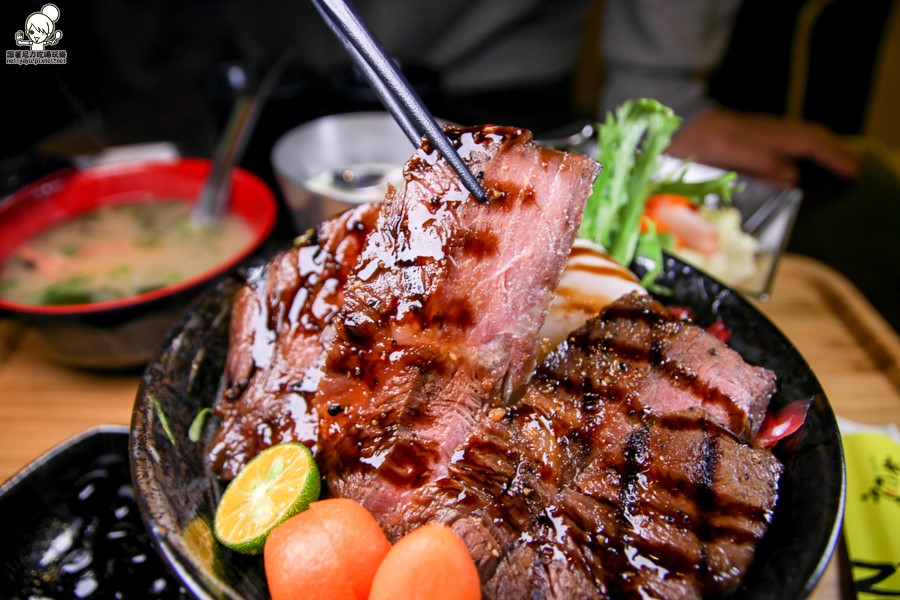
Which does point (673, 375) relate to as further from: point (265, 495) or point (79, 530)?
point (79, 530)

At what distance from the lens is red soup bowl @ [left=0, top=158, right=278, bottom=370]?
7.79 feet

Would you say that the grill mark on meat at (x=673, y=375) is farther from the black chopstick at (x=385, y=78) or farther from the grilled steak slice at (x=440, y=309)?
the black chopstick at (x=385, y=78)

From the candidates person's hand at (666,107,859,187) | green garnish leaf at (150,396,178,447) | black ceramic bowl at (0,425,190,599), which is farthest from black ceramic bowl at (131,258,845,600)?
person's hand at (666,107,859,187)

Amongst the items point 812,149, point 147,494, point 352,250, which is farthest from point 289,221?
point 812,149

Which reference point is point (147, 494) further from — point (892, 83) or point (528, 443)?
point (892, 83)

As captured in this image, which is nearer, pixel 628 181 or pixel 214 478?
pixel 214 478

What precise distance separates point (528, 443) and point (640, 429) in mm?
277

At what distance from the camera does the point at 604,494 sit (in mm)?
1351

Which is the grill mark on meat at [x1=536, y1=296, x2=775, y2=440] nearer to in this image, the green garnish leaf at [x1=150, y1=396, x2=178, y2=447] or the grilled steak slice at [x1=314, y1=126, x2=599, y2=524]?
the grilled steak slice at [x1=314, y1=126, x2=599, y2=524]

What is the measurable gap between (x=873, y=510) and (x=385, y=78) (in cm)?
204

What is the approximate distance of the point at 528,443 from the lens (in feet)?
4.74

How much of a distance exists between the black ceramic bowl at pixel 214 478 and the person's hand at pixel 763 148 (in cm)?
311

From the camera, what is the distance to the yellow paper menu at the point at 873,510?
176cm

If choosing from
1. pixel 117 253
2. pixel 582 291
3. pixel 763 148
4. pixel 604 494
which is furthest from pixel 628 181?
pixel 763 148
